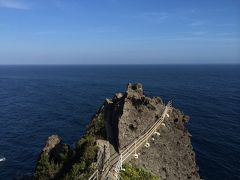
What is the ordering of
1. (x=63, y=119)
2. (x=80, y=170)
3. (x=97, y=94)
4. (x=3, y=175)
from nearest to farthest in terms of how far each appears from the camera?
1. (x=80, y=170)
2. (x=3, y=175)
3. (x=63, y=119)
4. (x=97, y=94)

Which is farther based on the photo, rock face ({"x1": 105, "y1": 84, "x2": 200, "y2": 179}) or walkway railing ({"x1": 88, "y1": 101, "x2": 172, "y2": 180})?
rock face ({"x1": 105, "y1": 84, "x2": 200, "y2": 179})

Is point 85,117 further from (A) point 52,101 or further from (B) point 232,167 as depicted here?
(B) point 232,167

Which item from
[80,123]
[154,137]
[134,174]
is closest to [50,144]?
[154,137]

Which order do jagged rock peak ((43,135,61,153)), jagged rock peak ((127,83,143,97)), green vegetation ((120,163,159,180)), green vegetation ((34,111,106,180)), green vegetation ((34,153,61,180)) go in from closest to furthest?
green vegetation ((34,111,106,180)) < green vegetation ((120,163,159,180)) < green vegetation ((34,153,61,180)) < jagged rock peak ((43,135,61,153)) < jagged rock peak ((127,83,143,97))

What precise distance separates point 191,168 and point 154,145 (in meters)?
6.00

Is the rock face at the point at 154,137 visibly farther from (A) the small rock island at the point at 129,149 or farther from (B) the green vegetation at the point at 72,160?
(B) the green vegetation at the point at 72,160

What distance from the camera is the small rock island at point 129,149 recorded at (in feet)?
91.8

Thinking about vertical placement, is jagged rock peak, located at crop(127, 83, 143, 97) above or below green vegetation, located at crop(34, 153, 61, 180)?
above

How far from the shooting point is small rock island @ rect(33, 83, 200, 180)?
28.0m

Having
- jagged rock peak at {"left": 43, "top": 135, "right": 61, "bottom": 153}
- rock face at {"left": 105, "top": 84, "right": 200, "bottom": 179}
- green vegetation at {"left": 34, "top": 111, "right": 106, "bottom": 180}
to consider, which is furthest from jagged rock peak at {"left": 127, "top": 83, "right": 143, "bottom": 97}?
jagged rock peak at {"left": 43, "top": 135, "right": 61, "bottom": 153}

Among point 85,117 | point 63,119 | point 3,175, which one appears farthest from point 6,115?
point 3,175

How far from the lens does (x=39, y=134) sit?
7169 cm

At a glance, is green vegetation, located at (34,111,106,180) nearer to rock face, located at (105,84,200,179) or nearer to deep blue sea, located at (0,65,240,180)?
rock face, located at (105,84,200,179)

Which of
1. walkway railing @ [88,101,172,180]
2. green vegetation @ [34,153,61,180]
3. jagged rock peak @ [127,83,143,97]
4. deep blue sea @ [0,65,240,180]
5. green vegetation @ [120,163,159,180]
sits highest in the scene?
jagged rock peak @ [127,83,143,97]
